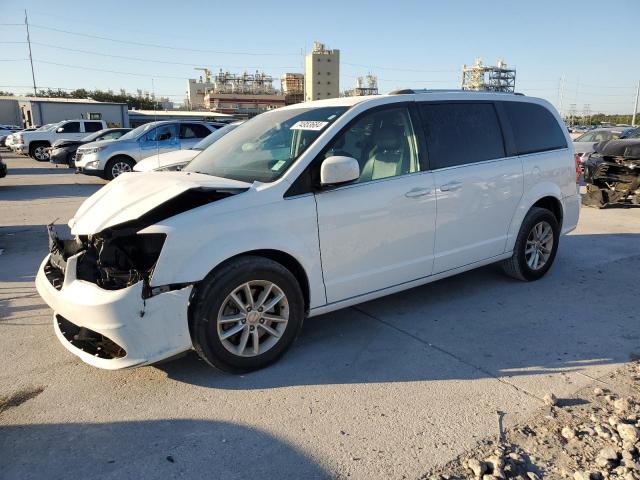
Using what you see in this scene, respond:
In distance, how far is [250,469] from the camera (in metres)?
2.50

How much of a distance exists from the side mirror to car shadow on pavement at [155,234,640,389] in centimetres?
131

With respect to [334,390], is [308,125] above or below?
above

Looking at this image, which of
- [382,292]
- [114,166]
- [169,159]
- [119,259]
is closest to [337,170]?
[382,292]

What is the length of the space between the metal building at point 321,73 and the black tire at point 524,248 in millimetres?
128040

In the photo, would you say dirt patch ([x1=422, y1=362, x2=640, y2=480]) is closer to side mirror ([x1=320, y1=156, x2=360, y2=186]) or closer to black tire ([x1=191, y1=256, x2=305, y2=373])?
black tire ([x1=191, y1=256, x2=305, y2=373])

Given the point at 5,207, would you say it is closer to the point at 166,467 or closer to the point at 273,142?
the point at 273,142

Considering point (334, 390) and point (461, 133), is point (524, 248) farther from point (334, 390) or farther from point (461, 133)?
point (334, 390)

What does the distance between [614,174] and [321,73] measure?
132794 mm

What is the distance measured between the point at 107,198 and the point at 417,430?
2.68 m

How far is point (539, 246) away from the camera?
5.35 meters

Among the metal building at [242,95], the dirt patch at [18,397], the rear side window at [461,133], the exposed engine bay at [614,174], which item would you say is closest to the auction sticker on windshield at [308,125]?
the rear side window at [461,133]

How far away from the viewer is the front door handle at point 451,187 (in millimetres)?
4211

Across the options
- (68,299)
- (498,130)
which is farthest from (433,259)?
(68,299)

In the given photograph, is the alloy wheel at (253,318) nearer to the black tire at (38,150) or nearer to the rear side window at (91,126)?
the rear side window at (91,126)
